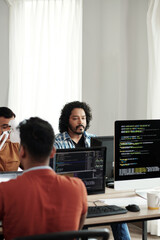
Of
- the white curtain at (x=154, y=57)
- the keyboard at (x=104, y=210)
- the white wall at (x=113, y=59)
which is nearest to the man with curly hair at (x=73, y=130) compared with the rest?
the white curtain at (x=154, y=57)

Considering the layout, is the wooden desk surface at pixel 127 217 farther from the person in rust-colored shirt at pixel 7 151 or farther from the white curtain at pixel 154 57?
the white curtain at pixel 154 57

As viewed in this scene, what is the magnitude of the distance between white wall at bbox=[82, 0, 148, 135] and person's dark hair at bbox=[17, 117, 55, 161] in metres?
2.88

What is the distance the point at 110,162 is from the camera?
2.70m

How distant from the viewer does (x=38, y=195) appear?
4.73ft

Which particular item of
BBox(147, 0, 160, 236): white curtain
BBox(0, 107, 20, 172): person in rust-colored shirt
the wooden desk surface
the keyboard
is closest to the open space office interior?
BBox(147, 0, 160, 236): white curtain

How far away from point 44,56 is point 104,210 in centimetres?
269

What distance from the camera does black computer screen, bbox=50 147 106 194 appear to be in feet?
7.39

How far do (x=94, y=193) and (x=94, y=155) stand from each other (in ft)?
0.84

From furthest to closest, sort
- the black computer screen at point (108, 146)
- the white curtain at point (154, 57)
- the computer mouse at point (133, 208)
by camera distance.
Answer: the white curtain at point (154, 57) < the black computer screen at point (108, 146) < the computer mouse at point (133, 208)

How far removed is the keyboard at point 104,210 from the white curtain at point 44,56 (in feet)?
7.67

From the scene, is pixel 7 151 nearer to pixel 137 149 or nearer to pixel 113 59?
pixel 137 149

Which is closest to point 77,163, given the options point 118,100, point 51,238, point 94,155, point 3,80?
point 94,155

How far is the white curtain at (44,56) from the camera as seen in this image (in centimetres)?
432

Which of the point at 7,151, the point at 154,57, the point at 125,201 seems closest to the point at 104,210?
the point at 125,201
